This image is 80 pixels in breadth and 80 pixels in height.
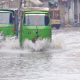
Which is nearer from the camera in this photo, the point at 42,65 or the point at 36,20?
the point at 42,65

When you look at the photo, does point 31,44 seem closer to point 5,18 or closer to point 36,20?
point 36,20

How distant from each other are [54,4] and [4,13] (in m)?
44.0

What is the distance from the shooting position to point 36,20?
2767cm

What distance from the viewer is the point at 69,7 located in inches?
2977

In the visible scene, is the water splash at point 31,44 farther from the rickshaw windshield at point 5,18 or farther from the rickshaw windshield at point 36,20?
the rickshaw windshield at point 5,18

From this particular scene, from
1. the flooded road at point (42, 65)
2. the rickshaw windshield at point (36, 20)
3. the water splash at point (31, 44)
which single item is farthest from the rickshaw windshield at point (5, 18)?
the flooded road at point (42, 65)

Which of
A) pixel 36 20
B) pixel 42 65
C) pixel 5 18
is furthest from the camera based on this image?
pixel 5 18

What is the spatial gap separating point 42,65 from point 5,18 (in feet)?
39.8

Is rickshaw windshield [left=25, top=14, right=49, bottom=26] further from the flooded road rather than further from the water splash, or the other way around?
the flooded road

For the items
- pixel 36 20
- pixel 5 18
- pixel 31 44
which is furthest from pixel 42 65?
pixel 5 18

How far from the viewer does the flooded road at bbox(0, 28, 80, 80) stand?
50.8 feet

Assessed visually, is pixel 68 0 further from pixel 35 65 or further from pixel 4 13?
pixel 35 65

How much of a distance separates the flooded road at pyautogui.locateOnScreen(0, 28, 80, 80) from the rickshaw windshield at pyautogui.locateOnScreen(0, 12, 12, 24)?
4779mm

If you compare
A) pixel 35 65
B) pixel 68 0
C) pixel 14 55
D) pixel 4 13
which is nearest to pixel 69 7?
pixel 68 0
